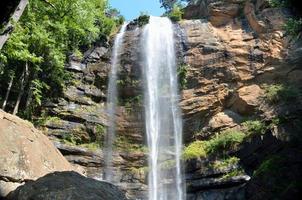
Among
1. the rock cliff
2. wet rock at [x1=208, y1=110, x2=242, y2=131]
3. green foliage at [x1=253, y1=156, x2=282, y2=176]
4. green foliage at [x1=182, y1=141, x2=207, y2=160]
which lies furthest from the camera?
wet rock at [x1=208, y1=110, x2=242, y2=131]

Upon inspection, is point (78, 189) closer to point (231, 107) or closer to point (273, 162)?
point (273, 162)

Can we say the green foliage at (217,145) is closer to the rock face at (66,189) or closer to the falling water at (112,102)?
the falling water at (112,102)

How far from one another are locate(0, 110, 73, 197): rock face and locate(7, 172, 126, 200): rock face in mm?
2813

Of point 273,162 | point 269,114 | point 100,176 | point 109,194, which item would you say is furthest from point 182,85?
point 109,194

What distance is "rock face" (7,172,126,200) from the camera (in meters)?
7.36

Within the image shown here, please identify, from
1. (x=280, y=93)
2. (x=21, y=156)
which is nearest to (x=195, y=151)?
(x=280, y=93)

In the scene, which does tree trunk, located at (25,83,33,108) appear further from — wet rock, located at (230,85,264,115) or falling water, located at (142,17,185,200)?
wet rock, located at (230,85,264,115)

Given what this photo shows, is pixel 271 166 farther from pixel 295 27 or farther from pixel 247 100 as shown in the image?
pixel 295 27

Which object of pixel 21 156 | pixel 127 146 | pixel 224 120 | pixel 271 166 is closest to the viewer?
pixel 21 156

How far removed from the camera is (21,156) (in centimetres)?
1195

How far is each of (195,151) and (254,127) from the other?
9.35ft

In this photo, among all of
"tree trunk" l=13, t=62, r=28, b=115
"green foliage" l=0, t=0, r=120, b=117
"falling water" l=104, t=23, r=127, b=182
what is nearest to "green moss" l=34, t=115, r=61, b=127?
"green foliage" l=0, t=0, r=120, b=117

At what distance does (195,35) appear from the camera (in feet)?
81.6

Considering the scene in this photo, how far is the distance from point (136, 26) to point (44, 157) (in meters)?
15.4
